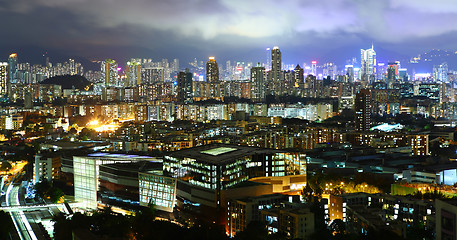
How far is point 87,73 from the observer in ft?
196

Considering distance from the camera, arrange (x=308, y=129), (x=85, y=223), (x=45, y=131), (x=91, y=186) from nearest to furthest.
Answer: (x=85, y=223) → (x=91, y=186) → (x=308, y=129) → (x=45, y=131)

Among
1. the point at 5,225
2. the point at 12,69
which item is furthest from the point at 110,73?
the point at 5,225

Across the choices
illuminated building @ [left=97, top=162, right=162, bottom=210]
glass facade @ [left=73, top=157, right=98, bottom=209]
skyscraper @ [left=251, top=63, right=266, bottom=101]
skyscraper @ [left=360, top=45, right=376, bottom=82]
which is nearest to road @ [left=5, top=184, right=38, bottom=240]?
glass facade @ [left=73, top=157, right=98, bottom=209]

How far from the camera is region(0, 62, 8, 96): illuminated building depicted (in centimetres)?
3956

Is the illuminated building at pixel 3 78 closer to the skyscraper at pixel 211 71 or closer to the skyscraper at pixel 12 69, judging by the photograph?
the skyscraper at pixel 12 69

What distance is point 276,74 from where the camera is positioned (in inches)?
1629

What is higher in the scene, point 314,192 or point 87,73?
point 87,73

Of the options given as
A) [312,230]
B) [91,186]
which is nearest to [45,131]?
[91,186]

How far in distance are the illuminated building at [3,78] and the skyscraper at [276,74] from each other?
17953 millimetres

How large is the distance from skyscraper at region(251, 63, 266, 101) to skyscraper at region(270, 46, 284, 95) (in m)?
0.93

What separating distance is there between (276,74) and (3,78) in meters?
18.6

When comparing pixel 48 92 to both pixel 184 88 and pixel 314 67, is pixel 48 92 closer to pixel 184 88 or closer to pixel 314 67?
pixel 184 88

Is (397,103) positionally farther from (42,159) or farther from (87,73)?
(87,73)

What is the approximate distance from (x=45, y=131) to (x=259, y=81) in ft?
58.7
